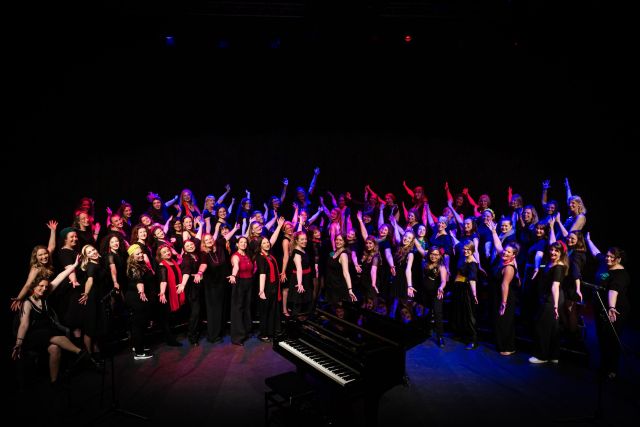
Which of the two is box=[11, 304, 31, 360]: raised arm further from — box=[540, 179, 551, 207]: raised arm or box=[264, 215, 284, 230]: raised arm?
box=[540, 179, 551, 207]: raised arm

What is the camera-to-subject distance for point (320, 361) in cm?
399

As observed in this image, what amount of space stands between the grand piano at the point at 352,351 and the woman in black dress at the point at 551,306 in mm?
2885

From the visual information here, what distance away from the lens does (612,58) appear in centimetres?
789

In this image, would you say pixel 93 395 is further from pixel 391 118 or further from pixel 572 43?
pixel 572 43

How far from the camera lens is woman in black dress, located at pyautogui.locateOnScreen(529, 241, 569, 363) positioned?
5.83 metres

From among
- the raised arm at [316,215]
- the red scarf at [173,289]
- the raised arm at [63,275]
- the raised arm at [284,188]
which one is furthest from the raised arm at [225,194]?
the raised arm at [63,275]

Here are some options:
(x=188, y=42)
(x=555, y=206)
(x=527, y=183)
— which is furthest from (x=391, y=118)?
(x=188, y=42)

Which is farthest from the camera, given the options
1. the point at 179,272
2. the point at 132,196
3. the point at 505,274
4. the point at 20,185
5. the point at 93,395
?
the point at 132,196

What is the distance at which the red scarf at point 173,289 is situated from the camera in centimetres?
652

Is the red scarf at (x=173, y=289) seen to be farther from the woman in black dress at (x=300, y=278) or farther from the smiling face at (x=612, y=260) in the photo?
the smiling face at (x=612, y=260)

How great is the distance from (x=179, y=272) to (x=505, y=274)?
5166 millimetres

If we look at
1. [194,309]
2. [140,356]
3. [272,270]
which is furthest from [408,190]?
[140,356]

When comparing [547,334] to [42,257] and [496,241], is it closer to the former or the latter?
[496,241]

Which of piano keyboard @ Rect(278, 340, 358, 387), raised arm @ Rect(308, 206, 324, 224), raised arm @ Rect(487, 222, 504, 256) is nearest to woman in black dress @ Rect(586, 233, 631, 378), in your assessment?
raised arm @ Rect(487, 222, 504, 256)
